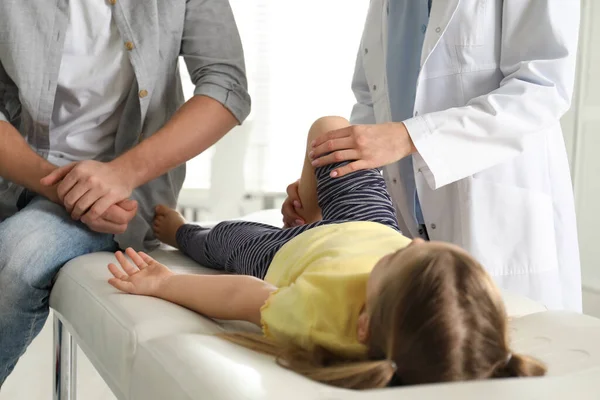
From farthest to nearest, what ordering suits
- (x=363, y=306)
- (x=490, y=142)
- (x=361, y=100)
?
1. (x=361, y=100)
2. (x=490, y=142)
3. (x=363, y=306)

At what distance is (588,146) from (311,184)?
177 cm

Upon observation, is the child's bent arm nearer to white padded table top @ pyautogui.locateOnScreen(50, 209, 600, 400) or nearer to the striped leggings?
white padded table top @ pyautogui.locateOnScreen(50, 209, 600, 400)

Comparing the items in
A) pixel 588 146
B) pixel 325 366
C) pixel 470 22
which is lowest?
pixel 588 146

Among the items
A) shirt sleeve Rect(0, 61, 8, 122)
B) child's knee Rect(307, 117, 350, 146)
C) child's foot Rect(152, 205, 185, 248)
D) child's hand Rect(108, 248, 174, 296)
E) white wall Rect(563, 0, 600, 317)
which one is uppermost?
shirt sleeve Rect(0, 61, 8, 122)

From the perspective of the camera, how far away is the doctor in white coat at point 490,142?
1193 millimetres

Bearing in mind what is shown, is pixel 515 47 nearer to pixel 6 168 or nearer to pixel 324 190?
pixel 324 190

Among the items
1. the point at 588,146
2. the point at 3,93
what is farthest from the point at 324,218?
the point at 588,146

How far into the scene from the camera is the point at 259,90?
2.91 meters

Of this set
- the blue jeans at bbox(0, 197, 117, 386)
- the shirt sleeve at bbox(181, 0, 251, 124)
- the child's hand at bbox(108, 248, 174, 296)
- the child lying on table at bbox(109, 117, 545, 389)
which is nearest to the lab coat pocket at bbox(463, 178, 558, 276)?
the child lying on table at bbox(109, 117, 545, 389)

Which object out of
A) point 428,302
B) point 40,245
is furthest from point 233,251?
point 428,302

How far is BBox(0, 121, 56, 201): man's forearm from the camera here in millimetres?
1280

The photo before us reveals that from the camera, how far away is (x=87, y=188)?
1217 millimetres

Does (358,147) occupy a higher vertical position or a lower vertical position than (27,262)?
higher

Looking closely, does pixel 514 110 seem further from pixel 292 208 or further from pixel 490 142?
pixel 292 208
